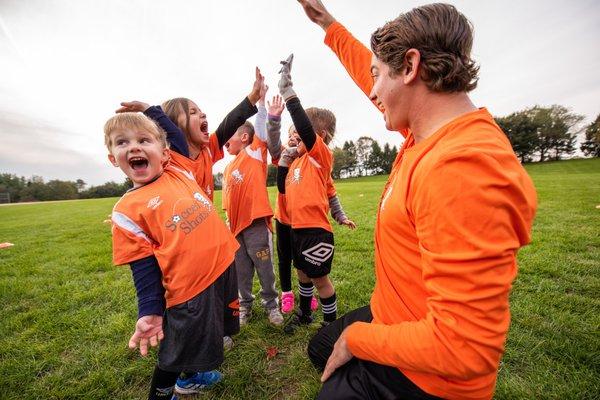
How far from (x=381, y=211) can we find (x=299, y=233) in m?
1.85

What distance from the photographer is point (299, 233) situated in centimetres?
325

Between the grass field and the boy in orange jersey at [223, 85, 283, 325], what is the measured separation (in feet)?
1.16

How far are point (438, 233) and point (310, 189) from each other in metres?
2.33

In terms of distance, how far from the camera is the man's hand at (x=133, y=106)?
2.34 m

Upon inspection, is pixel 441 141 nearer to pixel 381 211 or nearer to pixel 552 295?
pixel 381 211

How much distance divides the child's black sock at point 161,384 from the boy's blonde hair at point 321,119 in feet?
9.72

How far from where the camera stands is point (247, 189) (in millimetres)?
3621

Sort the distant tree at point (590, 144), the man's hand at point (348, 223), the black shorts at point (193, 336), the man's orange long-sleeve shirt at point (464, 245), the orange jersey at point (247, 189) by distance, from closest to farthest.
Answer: the man's orange long-sleeve shirt at point (464, 245), the black shorts at point (193, 336), the orange jersey at point (247, 189), the man's hand at point (348, 223), the distant tree at point (590, 144)

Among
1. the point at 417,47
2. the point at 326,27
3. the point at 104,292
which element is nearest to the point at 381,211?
the point at 417,47

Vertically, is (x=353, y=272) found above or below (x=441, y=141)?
below

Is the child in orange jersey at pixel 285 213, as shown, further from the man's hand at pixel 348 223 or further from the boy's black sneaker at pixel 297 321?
the boy's black sneaker at pixel 297 321

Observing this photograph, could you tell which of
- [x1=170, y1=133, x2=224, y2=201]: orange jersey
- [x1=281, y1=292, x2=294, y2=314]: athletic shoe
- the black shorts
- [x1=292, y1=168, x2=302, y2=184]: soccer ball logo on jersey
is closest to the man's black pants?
the black shorts

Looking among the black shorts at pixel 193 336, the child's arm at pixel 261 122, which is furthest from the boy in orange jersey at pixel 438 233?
the child's arm at pixel 261 122

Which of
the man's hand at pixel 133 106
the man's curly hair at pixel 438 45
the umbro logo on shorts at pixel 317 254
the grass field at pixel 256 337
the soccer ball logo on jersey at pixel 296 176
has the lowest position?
the grass field at pixel 256 337
